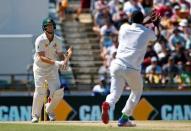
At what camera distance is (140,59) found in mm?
15414

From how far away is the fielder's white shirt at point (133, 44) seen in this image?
15289 mm

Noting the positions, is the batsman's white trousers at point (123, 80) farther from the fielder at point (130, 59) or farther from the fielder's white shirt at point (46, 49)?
the fielder's white shirt at point (46, 49)

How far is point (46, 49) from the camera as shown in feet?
55.5

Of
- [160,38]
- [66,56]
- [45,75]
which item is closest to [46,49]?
[66,56]

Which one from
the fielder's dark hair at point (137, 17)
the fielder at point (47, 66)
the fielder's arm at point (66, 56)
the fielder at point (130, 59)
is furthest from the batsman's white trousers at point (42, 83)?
the fielder's dark hair at point (137, 17)

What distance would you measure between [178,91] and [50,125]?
9.65 metres

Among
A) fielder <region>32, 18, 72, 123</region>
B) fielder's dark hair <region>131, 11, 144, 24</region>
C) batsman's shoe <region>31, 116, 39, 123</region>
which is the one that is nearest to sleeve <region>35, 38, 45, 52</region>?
fielder <region>32, 18, 72, 123</region>

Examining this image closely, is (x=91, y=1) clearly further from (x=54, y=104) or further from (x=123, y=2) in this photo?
Result: (x=54, y=104)

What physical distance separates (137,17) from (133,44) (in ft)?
1.61

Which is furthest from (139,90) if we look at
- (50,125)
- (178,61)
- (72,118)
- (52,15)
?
(52,15)

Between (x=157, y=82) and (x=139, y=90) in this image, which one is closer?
(x=139, y=90)

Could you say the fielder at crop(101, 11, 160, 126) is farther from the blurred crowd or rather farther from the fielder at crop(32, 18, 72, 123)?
the blurred crowd

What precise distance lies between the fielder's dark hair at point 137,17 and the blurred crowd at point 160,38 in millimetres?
9199

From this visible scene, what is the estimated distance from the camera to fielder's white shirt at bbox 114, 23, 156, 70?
15.3m
